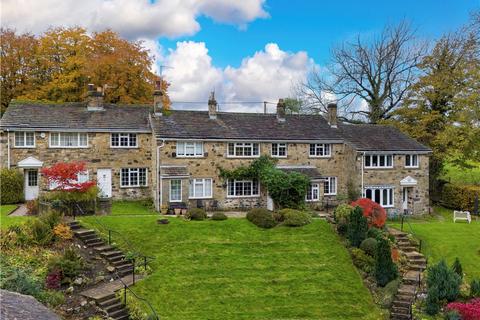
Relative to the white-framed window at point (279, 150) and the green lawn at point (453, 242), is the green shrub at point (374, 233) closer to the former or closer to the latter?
the green lawn at point (453, 242)

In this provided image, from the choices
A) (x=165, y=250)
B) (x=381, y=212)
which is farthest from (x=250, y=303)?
(x=381, y=212)

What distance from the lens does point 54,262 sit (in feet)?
60.1

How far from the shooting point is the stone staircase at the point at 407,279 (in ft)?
62.0

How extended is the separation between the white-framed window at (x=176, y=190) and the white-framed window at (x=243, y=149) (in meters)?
4.89

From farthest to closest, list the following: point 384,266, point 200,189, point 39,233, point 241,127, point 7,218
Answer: point 241,127
point 200,189
point 7,218
point 384,266
point 39,233

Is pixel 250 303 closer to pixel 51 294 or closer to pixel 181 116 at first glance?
pixel 51 294

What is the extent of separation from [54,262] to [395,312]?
15.4 m

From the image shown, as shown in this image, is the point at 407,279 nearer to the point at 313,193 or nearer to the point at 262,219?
the point at 262,219

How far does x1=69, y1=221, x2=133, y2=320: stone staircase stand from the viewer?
16.8 meters

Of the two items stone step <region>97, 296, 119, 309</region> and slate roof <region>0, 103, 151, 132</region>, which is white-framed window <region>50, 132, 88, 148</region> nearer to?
slate roof <region>0, 103, 151, 132</region>

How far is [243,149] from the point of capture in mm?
33906

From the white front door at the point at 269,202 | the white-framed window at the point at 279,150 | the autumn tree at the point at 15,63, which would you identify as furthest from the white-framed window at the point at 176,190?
the autumn tree at the point at 15,63

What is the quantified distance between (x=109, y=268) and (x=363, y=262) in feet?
43.5

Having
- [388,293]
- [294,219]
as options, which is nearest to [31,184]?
[294,219]
